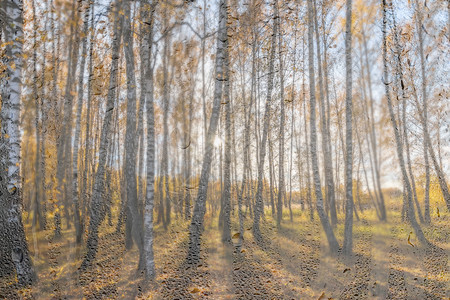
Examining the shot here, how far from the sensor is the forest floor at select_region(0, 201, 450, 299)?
5.23 meters

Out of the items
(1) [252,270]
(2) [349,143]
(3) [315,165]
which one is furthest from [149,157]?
(2) [349,143]

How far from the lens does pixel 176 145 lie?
1773cm

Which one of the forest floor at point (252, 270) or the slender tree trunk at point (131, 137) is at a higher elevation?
the slender tree trunk at point (131, 137)

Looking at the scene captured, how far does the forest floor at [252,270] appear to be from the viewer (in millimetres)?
5234

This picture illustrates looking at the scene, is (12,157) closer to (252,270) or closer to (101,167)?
(101,167)

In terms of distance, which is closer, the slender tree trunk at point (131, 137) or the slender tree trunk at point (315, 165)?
the slender tree trunk at point (131, 137)

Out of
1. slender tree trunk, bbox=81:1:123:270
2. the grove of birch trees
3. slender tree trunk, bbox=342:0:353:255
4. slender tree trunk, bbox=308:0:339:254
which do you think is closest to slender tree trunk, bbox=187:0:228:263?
the grove of birch trees

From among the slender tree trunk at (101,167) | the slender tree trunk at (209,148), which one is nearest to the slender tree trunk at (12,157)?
the slender tree trunk at (101,167)

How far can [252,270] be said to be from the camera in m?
6.82

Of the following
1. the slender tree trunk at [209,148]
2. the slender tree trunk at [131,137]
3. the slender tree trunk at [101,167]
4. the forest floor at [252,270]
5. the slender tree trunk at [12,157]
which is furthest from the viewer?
the slender tree trunk at [209,148]

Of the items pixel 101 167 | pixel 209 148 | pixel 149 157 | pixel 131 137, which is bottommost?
pixel 101 167

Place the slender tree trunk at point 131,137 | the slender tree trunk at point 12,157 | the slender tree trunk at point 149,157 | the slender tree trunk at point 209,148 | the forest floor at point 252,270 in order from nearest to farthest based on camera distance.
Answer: the slender tree trunk at point 12,157
the forest floor at point 252,270
the slender tree trunk at point 149,157
the slender tree trunk at point 131,137
the slender tree trunk at point 209,148

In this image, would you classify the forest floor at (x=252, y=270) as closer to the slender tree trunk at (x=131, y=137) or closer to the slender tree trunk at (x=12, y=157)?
the slender tree trunk at (x=12, y=157)

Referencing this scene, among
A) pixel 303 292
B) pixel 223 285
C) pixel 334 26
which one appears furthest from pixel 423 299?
pixel 334 26
